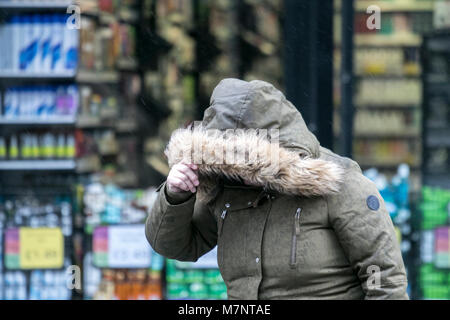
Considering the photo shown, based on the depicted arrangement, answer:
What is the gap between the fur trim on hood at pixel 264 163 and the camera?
7.07ft

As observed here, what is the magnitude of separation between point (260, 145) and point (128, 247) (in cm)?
296

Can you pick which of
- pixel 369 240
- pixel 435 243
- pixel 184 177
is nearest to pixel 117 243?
pixel 435 243

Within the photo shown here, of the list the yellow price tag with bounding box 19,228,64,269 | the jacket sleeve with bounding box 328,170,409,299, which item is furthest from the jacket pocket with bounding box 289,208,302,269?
the yellow price tag with bounding box 19,228,64,269

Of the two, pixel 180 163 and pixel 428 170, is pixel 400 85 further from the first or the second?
pixel 180 163

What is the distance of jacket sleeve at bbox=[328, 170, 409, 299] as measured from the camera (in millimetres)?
2102

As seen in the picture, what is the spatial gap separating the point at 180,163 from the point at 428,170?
3.06 metres

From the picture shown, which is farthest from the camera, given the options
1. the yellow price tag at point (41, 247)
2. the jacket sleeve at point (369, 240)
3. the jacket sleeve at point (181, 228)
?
the yellow price tag at point (41, 247)

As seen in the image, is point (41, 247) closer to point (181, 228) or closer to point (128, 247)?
point (128, 247)

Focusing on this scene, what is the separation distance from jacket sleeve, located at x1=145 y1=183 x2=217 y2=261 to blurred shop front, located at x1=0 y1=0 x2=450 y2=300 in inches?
95.3

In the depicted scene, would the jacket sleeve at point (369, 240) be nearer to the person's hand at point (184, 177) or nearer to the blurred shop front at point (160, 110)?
the person's hand at point (184, 177)

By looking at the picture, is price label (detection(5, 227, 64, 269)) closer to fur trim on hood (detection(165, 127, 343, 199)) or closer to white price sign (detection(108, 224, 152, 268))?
white price sign (detection(108, 224, 152, 268))

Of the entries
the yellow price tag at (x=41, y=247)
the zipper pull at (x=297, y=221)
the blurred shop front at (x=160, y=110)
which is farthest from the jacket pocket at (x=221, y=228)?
the yellow price tag at (x=41, y=247)

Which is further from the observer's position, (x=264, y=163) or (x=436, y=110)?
(x=436, y=110)

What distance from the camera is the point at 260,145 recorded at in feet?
7.11
